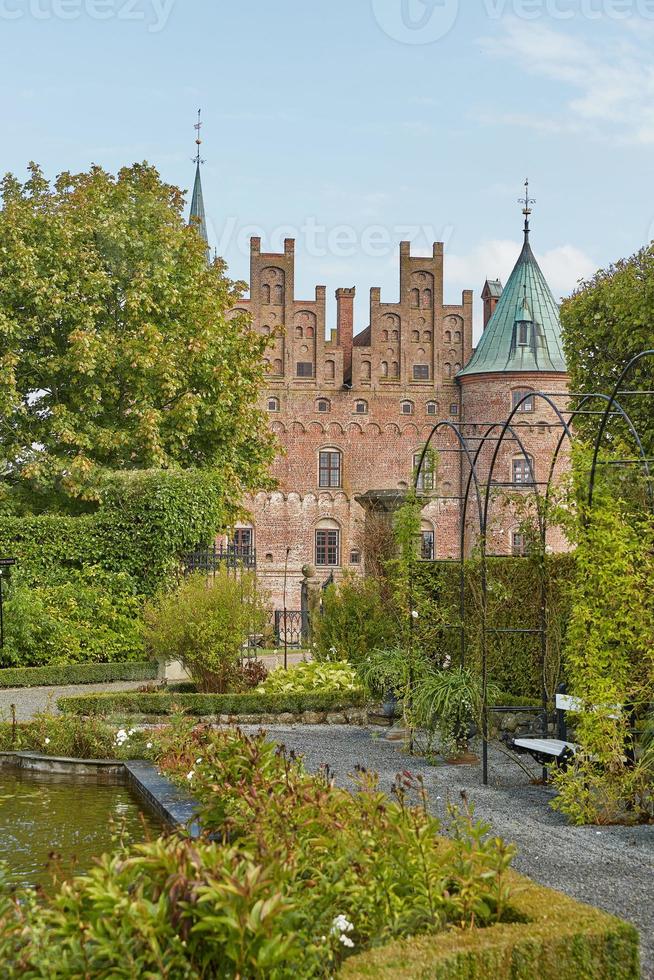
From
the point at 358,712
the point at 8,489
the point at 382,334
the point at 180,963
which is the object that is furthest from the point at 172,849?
the point at 382,334

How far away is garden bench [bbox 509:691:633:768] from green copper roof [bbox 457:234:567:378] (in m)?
31.3

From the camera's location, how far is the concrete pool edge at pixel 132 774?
23.4 feet

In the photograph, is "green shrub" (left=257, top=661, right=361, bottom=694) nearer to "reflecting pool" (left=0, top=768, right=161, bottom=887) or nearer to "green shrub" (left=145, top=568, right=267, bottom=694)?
"green shrub" (left=145, top=568, right=267, bottom=694)

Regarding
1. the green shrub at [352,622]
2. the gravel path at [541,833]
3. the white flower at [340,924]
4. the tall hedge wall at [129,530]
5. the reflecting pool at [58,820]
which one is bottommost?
the reflecting pool at [58,820]

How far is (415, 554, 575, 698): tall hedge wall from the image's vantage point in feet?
35.7

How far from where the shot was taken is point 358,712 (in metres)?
11.9

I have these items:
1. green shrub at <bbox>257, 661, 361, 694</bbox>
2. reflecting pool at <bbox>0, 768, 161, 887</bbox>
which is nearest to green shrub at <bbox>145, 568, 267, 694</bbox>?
green shrub at <bbox>257, 661, 361, 694</bbox>

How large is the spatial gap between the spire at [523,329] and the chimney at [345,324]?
408cm

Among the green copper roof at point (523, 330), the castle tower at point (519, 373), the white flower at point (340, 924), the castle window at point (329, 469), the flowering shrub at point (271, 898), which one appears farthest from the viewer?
the castle window at point (329, 469)

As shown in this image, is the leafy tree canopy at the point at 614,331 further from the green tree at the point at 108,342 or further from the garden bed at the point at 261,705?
the garden bed at the point at 261,705

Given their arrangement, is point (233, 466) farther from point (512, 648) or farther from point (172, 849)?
point (172, 849)

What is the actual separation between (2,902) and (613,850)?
3.82 meters

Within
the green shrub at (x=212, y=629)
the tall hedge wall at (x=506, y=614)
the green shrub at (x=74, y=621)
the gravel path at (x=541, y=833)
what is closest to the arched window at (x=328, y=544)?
the green shrub at (x=74, y=621)

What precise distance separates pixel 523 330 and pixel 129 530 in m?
25.0
